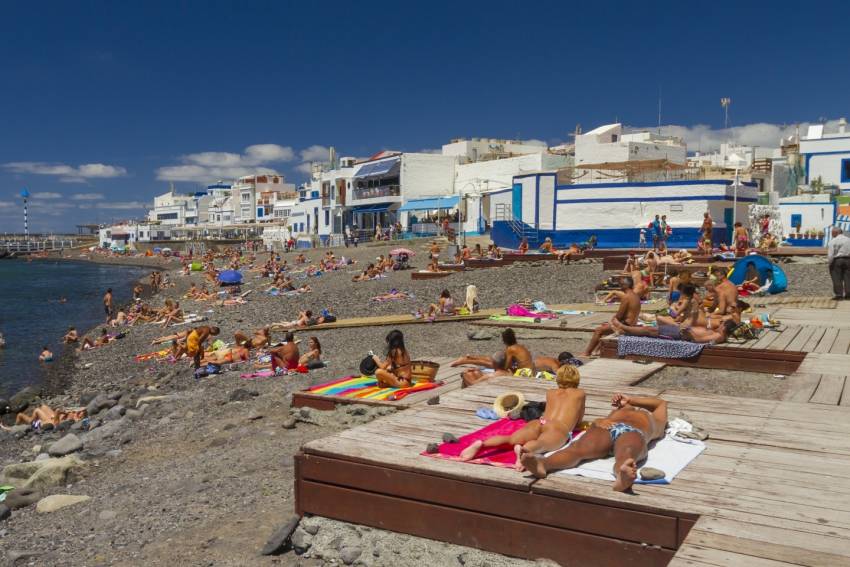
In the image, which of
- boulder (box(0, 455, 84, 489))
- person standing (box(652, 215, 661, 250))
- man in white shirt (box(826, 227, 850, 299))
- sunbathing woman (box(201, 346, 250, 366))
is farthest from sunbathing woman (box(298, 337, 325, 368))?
person standing (box(652, 215, 661, 250))

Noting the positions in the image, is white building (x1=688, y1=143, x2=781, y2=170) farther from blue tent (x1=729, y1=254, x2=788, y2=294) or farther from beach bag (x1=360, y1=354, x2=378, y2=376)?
beach bag (x1=360, y1=354, x2=378, y2=376)

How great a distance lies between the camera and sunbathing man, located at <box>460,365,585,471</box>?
491 centimetres

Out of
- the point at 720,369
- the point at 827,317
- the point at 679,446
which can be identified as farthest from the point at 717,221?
the point at 679,446

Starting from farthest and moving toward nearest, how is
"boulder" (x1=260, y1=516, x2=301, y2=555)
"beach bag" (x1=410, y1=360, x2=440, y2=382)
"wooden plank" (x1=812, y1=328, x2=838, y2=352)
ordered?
"wooden plank" (x1=812, y1=328, x2=838, y2=352)
"beach bag" (x1=410, y1=360, x2=440, y2=382)
"boulder" (x1=260, y1=516, x2=301, y2=555)

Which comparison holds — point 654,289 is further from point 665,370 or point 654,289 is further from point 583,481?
→ point 583,481

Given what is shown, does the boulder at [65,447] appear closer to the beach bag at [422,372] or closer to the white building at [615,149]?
the beach bag at [422,372]

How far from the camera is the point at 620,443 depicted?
15.6 feet

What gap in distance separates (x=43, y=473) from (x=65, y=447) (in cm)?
187

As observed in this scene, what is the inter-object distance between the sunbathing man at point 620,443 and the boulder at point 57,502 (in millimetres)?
4922

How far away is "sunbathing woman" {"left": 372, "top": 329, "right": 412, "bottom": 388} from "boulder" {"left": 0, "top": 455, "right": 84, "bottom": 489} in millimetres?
3712

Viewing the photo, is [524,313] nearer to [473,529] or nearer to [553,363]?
[553,363]

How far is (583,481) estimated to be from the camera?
175 inches

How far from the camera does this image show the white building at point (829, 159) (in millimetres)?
35312

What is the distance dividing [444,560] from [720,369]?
6251 millimetres
